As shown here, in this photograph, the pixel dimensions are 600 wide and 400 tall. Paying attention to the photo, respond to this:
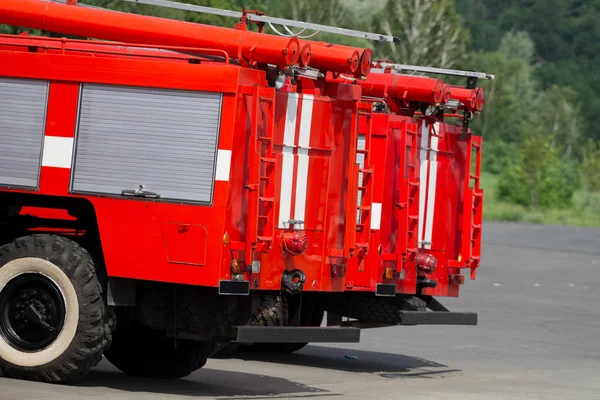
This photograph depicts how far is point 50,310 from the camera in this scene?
36.5 feet

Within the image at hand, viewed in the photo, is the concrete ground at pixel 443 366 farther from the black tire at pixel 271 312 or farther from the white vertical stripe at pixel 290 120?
the white vertical stripe at pixel 290 120

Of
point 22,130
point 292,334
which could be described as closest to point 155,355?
point 292,334

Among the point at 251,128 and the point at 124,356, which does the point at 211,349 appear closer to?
the point at 124,356

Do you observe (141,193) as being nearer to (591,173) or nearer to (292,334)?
(292,334)

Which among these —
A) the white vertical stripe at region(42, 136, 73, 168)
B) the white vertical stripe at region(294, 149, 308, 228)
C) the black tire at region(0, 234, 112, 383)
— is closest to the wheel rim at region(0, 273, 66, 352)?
the black tire at region(0, 234, 112, 383)

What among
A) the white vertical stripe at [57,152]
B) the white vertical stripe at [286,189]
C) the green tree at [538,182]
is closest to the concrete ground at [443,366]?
the white vertical stripe at [286,189]

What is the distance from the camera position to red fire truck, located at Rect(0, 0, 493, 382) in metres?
10.7

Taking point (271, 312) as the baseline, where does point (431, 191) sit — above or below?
above

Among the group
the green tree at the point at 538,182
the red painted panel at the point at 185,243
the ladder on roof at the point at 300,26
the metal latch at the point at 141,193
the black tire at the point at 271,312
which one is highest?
the green tree at the point at 538,182

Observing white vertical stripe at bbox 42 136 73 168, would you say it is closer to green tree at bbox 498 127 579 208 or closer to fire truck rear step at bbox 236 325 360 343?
fire truck rear step at bbox 236 325 360 343

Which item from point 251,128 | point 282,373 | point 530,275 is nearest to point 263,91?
point 251,128

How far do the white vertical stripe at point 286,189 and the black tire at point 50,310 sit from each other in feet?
5.13

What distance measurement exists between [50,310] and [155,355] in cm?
160

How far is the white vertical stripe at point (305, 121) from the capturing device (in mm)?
11602
